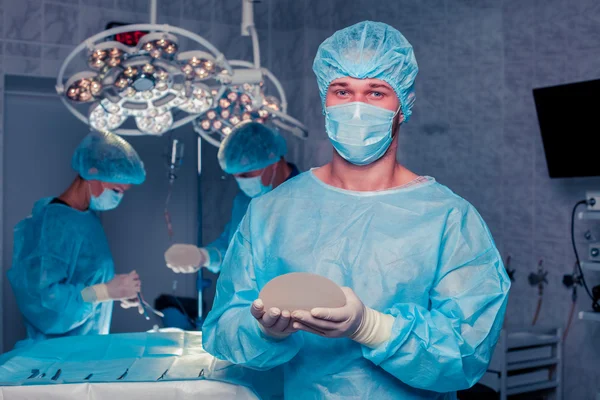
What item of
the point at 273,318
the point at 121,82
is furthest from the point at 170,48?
the point at 273,318

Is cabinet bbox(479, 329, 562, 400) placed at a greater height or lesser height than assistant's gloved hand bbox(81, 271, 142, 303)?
lesser

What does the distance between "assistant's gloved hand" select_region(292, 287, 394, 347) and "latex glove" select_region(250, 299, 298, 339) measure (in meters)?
0.02

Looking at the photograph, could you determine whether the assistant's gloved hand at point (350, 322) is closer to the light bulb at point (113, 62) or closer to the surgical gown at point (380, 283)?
the surgical gown at point (380, 283)

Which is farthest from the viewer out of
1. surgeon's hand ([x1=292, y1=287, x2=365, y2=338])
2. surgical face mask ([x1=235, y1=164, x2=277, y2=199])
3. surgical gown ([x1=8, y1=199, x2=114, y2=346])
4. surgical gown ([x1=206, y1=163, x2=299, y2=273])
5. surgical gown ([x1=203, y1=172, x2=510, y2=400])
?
surgical gown ([x1=206, y1=163, x2=299, y2=273])

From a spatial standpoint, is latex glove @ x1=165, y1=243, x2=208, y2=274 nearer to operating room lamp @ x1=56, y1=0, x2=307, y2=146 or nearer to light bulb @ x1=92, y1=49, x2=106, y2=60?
operating room lamp @ x1=56, y1=0, x2=307, y2=146

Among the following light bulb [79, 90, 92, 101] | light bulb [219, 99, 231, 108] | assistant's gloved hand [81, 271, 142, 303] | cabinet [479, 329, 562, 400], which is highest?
light bulb [219, 99, 231, 108]

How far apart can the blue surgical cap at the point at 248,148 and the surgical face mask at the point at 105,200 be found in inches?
20.4

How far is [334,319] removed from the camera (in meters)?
1.29

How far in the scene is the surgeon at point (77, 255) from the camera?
9.32 feet

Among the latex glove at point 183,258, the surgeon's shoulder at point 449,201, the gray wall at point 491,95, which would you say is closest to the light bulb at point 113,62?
the latex glove at point 183,258

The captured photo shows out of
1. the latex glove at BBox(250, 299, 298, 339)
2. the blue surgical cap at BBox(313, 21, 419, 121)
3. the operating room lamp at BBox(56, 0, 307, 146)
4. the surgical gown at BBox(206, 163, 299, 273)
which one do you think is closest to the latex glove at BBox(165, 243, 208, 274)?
the surgical gown at BBox(206, 163, 299, 273)

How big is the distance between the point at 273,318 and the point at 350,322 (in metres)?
0.15

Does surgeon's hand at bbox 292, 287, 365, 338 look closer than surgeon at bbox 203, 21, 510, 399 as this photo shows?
Yes

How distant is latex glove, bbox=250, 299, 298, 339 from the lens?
4.22 feet
